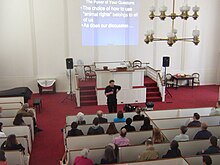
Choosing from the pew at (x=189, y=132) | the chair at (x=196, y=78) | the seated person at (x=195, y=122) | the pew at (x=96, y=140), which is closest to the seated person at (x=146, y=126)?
the pew at (x=96, y=140)

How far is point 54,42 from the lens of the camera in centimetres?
1349

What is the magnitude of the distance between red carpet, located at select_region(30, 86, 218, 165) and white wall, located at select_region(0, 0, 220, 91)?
4.68 feet

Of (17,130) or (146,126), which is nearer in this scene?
(146,126)

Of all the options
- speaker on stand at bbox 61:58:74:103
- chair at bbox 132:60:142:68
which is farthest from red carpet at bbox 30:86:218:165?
chair at bbox 132:60:142:68

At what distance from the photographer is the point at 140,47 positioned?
14.3 m

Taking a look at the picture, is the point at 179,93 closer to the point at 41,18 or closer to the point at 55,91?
the point at 55,91

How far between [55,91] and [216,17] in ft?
29.1

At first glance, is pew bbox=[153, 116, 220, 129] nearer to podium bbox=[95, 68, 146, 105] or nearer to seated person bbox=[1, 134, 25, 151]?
seated person bbox=[1, 134, 25, 151]

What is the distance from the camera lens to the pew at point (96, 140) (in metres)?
6.46

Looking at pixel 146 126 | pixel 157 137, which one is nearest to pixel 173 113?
pixel 146 126

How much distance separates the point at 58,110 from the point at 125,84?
9.32 ft

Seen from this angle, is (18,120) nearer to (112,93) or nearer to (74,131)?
(74,131)

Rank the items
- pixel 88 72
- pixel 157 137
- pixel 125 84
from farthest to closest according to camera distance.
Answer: pixel 88 72 < pixel 125 84 < pixel 157 137

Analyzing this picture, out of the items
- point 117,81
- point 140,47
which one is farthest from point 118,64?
point 117,81
